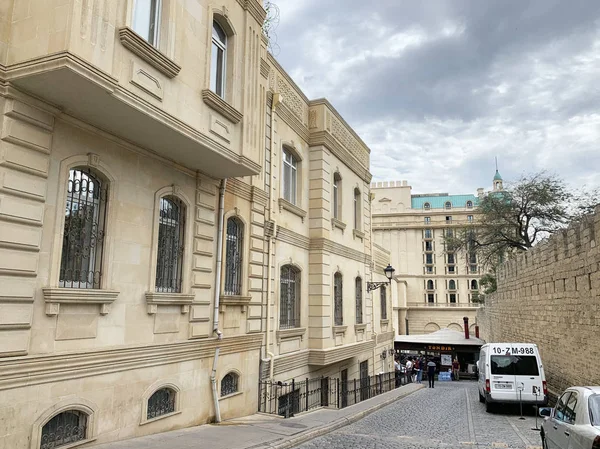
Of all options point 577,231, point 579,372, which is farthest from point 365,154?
point 579,372

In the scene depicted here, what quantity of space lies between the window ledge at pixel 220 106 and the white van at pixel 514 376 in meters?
10.9

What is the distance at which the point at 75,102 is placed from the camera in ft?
22.7

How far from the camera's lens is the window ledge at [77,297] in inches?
262

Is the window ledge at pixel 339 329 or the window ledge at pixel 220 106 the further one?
the window ledge at pixel 339 329

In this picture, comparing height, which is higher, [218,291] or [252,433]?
[218,291]

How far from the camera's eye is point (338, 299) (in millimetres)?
18516

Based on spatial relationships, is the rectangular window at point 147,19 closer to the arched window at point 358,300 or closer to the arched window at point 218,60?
the arched window at point 218,60

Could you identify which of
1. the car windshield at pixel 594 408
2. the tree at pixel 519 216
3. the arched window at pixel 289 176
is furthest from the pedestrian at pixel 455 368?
the car windshield at pixel 594 408

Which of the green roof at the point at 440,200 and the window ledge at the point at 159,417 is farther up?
the green roof at the point at 440,200

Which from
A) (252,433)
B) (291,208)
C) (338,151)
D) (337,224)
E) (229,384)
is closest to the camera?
(252,433)

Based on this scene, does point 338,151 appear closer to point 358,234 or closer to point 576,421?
point 358,234

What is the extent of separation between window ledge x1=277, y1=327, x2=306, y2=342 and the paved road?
328 centimetres

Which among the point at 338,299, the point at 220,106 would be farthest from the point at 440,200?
the point at 220,106

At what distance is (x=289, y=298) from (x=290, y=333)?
1.23m
